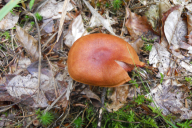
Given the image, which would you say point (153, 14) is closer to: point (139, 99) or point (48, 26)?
point (139, 99)

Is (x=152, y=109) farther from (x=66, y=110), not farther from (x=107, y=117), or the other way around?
(x=66, y=110)

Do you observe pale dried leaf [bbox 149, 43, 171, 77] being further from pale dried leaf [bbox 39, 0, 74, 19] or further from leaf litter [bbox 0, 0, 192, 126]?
pale dried leaf [bbox 39, 0, 74, 19]

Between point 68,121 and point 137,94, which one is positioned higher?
point 137,94

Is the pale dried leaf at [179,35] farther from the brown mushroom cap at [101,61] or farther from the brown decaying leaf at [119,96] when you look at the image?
the brown decaying leaf at [119,96]

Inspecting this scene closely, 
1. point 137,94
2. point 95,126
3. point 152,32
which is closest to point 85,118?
point 95,126

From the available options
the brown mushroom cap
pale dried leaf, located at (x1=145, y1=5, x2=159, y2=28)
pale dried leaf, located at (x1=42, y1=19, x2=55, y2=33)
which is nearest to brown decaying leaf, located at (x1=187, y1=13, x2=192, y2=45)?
pale dried leaf, located at (x1=145, y1=5, x2=159, y2=28)

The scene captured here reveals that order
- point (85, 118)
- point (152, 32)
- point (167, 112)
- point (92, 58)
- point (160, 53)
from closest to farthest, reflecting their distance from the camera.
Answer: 1. point (92, 58)
2. point (167, 112)
3. point (85, 118)
4. point (160, 53)
5. point (152, 32)

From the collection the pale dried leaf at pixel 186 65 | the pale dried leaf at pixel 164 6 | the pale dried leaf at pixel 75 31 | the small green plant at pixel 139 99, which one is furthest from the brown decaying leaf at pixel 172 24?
the pale dried leaf at pixel 75 31
